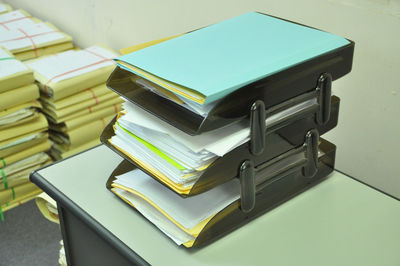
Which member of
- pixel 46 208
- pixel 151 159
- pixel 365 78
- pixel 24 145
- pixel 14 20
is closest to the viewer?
pixel 151 159

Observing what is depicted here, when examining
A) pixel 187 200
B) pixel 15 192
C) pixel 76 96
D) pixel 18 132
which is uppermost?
pixel 187 200

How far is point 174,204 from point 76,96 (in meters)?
1.20

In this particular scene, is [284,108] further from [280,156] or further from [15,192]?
[15,192]

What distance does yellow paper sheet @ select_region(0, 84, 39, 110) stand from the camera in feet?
6.24

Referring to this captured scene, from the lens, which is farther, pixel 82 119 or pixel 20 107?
pixel 82 119

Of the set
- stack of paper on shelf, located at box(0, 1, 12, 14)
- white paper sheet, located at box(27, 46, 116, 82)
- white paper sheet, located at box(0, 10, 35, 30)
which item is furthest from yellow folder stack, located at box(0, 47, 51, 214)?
stack of paper on shelf, located at box(0, 1, 12, 14)

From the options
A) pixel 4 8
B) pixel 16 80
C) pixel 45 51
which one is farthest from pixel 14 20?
pixel 16 80

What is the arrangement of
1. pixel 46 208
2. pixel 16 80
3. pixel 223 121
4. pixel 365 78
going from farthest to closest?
pixel 16 80 < pixel 46 208 < pixel 365 78 < pixel 223 121

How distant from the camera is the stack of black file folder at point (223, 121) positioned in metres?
0.85

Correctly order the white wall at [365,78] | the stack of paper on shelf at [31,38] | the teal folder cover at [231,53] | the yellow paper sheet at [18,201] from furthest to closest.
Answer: the stack of paper on shelf at [31,38]
the yellow paper sheet at [18,201]
the white wall at [365,78]
the teal folder cover at [231,53]

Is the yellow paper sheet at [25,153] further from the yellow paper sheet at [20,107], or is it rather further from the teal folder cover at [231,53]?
the teal folder cover at [231,53]

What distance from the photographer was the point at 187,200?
3.20 feet

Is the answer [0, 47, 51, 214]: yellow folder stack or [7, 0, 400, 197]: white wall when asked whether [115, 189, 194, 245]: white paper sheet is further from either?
[0, 47, 51, 214]: yellow folder stack

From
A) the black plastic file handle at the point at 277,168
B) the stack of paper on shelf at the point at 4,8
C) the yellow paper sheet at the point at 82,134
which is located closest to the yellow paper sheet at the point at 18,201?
the yellow paper sheet at the point at 82,134
